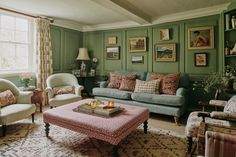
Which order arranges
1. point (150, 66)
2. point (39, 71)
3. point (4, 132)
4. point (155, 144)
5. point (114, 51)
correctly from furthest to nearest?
point (114, 51) → point (150, 66) → point (39, 71) → point (4, 132) → point (155, 144)

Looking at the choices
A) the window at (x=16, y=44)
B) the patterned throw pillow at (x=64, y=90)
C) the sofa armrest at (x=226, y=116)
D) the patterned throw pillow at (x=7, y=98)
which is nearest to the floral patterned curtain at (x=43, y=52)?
the window at (x=16, y=44)

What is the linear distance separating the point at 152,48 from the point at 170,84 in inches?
52.1

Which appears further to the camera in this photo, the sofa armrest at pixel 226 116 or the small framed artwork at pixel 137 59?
the small framed artwork at pixel 137 59

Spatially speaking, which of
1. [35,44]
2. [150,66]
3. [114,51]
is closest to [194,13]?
[150,66]

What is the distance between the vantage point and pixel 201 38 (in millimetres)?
4094

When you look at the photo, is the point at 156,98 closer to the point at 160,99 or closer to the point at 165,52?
the point at 160,99

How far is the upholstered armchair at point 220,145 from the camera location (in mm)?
1022

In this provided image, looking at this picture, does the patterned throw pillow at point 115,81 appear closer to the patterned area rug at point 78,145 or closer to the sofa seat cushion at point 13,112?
the patterned area rug at point 78,145

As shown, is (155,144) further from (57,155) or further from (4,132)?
(4,132)

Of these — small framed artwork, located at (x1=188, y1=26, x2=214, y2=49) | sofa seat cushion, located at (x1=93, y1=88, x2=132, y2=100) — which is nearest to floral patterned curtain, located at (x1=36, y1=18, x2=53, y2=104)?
sofa seat cushion, located at (x1=93, y1=88, x2=132, y2=100)

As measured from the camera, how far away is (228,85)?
337 centimetres

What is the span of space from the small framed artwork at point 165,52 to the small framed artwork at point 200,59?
0.52 meters

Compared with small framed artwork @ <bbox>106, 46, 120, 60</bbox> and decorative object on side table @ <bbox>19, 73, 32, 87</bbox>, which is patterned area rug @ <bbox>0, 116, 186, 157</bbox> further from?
small framed artwork @ <bbox>106, 46, 120, 60</bbox>

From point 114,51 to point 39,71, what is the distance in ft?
7.30
